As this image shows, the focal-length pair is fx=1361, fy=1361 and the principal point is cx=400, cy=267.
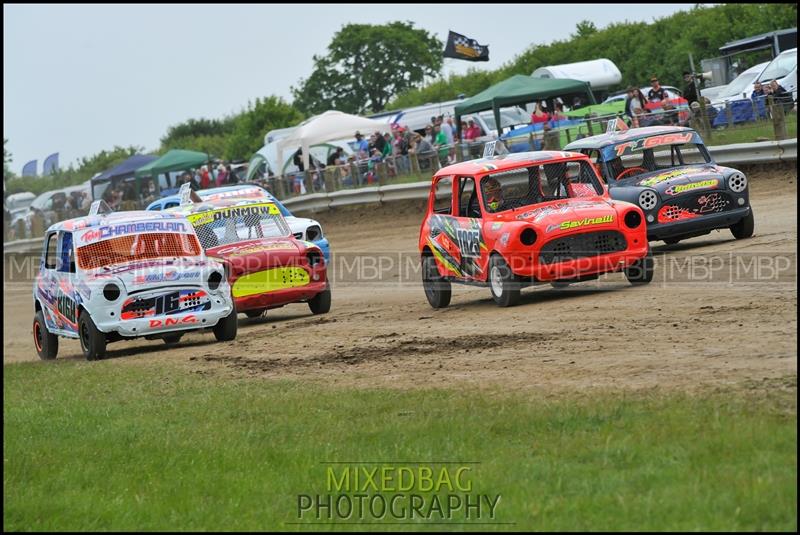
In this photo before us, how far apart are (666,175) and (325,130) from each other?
22334mm

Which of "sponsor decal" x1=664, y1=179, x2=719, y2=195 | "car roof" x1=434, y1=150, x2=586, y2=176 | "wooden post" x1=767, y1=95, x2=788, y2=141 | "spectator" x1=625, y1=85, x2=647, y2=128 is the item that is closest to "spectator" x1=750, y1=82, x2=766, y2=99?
"wooden post" x1=767, y1=95, x2=788, y2=141

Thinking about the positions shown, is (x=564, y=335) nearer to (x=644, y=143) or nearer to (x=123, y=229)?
(x=123, y=229)

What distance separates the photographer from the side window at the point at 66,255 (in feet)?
54.4

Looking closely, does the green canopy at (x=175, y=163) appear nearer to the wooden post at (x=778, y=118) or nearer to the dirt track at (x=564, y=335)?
the dirt track at (x=564, y=335)

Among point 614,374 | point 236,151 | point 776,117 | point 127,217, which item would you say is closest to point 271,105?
point 236,151

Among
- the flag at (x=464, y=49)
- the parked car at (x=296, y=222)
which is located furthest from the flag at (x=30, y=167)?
the parked car at (x=296, y=222)

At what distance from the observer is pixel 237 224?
18938mm

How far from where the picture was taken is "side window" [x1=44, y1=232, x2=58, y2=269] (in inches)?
686

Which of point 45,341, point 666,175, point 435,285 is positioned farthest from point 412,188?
point 45,341

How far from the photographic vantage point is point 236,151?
76.2m

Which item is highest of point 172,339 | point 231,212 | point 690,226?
point 231,212

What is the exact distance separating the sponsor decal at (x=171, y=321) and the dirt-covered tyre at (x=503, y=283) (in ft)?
11.6

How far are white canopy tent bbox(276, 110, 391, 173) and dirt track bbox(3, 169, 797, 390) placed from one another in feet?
57.8

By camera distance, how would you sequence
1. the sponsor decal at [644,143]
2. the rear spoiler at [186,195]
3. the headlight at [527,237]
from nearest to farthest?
the headlight at [527,237], the sponsor decal at [644,143], the rear spoiler at [186,195]
